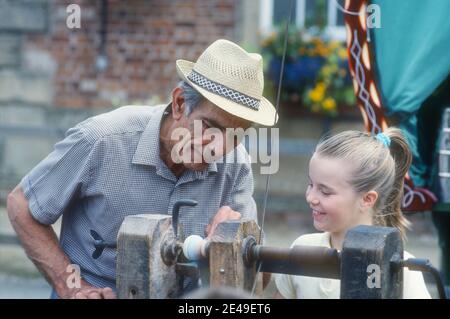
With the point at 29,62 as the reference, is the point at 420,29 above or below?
above

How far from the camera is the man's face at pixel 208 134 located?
2.31 meters

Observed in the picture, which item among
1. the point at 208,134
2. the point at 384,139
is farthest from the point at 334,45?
the point at 208,134

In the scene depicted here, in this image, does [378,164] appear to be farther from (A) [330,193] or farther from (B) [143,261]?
(B) [143,261]

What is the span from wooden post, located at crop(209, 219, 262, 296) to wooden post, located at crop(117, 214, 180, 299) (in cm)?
11

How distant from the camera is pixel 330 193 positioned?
93.7 inches

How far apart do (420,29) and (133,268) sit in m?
1.66

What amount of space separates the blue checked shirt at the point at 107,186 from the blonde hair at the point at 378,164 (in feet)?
1.15

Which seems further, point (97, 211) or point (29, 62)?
point (29, 62)

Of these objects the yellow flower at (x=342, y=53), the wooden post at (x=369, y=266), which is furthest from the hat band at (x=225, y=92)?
the yellow flower at (x=342, y=53)

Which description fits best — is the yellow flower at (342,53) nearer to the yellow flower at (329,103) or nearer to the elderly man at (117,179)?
the yellow flower at (329,103)

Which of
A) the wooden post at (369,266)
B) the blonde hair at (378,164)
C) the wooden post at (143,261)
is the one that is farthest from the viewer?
the blonde hair at (378,164)

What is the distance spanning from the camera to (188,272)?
1.88 metres
